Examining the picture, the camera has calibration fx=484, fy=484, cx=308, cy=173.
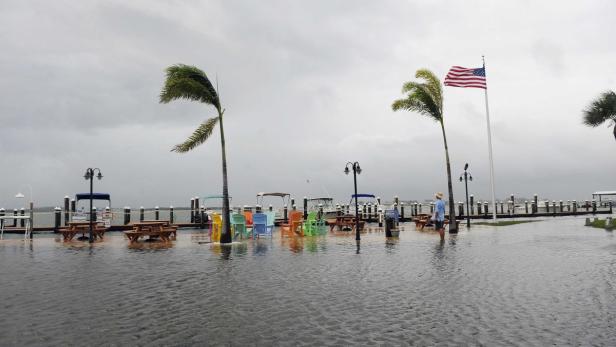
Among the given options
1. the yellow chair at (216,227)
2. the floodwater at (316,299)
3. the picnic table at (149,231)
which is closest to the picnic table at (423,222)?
the yellow chair at (216,227)

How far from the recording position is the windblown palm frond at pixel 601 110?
28.3 meters

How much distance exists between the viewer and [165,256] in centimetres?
1581

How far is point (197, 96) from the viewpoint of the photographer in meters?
20.9

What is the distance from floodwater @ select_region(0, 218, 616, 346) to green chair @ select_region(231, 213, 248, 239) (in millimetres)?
7790

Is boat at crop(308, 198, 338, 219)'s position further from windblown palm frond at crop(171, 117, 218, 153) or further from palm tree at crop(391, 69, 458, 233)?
windblown palm frond at crop(171, 117, 218, 153)

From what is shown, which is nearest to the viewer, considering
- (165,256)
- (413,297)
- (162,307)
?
(162,307)

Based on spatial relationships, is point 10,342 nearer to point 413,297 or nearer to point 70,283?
point 70,283

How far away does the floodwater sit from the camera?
6.20 meters

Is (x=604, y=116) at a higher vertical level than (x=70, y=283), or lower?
higher

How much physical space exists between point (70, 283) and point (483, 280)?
29.0 ft

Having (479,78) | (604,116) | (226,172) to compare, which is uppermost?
(479,78)

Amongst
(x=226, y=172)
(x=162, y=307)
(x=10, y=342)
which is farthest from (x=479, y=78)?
(x=10, y=342)

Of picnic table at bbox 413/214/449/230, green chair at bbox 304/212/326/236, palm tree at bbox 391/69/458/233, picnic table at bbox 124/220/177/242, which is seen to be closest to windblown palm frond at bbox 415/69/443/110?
palm tree at bbox 391/69/458/233

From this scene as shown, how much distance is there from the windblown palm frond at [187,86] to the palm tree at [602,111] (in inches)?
896
